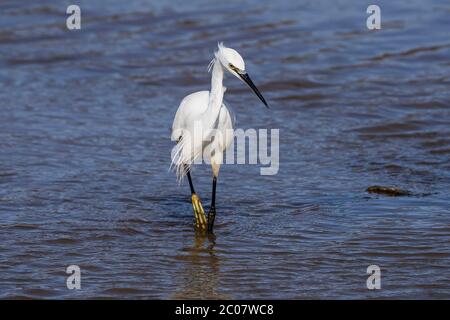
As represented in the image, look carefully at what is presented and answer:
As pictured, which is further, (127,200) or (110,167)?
(110,167)

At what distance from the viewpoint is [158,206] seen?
8.52 m

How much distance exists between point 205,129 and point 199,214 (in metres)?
0.73

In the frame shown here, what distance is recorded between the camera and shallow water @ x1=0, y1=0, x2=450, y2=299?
7.04 meters

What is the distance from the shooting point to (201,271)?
23.3 ft

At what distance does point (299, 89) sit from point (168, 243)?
16.8 ft

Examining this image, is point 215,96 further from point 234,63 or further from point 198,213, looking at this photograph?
point 198,213

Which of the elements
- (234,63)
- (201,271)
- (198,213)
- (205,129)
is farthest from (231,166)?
(201,271)

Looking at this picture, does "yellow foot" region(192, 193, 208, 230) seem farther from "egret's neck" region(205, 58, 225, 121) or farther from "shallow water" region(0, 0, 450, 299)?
"egret's neck" region(205, 58, 225, 121)

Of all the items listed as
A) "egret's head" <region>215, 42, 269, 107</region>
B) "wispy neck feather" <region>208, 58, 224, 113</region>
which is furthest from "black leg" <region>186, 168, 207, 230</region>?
"egret's head" <region>215, 42, 269, 107</region>

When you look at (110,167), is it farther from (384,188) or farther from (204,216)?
(384,188)

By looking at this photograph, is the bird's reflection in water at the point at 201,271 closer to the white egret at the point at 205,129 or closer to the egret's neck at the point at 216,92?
the white egret at the point at 205,129

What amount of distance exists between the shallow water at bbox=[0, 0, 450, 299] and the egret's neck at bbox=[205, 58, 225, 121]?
99 cm

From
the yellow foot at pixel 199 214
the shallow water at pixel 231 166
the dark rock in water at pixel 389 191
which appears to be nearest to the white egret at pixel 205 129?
the yellow foot at pixel 199 214
